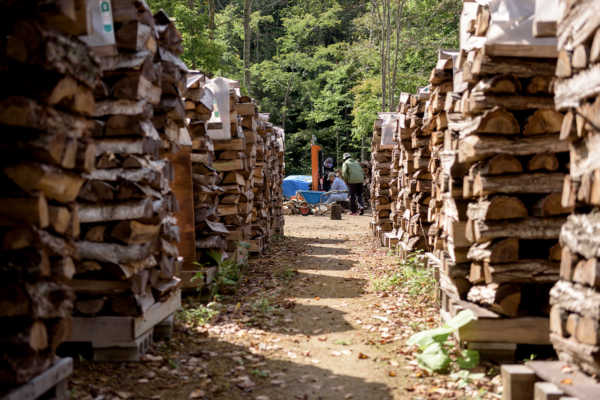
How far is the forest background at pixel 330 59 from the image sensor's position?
23.4 metres

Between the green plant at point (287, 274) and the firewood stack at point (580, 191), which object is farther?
the green plant at point (287, 274)

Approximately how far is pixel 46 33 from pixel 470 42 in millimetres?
3665

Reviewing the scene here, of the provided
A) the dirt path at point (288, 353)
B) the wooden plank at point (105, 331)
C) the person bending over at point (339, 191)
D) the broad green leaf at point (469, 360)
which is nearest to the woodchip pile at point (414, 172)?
the dirt path at point (288, 353)

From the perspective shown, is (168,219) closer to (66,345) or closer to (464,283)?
(66,345)

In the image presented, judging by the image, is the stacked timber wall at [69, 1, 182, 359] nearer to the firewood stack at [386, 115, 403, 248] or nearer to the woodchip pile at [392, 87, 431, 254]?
the woodchip pile at [392, 87, 431, 254]

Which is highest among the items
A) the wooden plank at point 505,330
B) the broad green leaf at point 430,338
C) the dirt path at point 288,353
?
the wooden plank at point 505,330

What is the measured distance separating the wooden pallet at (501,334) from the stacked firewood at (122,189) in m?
2.87

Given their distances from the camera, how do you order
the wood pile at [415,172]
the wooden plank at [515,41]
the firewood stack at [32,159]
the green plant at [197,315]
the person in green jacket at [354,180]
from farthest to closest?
1. the person in green jacket at [354,180]
2. the wood pile at [415,172]
3. the green plant at [197,315]
4. the wooden plank at [515,41]
5. the firewood stack at [32,159]

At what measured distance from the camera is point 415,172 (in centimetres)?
900

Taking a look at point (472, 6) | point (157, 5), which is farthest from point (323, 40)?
point (472, 6)

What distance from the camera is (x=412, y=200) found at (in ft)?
29.7

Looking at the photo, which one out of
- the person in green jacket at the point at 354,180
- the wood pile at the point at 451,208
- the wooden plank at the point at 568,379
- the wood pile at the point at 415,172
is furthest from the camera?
the person in green jacket at the point at 354,180

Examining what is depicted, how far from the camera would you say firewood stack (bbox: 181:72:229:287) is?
282 inches

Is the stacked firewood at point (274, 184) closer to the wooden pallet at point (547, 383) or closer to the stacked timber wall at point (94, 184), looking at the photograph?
the stacked timber wall at point (94, 184)
